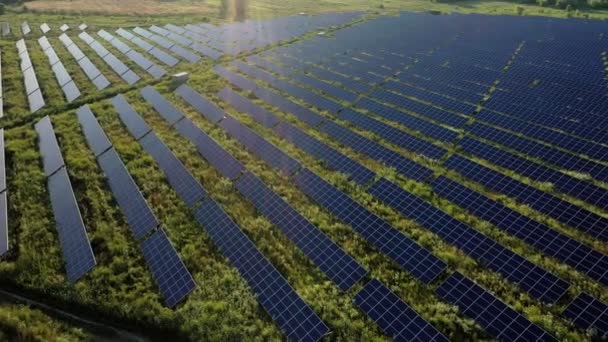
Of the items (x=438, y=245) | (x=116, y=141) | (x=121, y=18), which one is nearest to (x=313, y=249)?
(x=438, y=245)

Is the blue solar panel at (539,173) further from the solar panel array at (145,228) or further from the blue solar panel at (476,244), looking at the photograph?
the solar panel array at (145,228)

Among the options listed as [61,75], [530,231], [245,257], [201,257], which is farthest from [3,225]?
[61,75]

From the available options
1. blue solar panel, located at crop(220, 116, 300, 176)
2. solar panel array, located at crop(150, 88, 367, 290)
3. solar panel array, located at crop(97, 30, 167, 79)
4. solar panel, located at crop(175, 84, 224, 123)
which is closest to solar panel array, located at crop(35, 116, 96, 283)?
solar panel array, located at crop(150, 88, 367, 290)

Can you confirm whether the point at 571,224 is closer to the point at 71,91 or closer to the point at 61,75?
the point at 71,91

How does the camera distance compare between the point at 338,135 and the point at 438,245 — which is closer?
the point at 438,245

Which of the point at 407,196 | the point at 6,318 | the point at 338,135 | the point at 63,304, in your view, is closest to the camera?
the point at 6,318

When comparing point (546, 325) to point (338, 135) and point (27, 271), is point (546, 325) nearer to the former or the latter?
point (338, 135)
